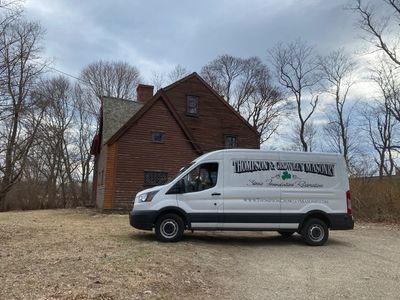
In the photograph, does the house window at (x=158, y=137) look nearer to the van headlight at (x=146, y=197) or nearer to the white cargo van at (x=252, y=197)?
the white cargo van at (x=252, y=197)

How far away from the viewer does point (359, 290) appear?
810cm

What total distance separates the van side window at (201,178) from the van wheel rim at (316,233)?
3.15 meters

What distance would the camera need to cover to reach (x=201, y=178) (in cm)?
1280

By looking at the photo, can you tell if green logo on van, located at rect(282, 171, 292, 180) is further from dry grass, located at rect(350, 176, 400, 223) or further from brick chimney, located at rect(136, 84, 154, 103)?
brick chimney, located at rect(136, 84, 154, 103)

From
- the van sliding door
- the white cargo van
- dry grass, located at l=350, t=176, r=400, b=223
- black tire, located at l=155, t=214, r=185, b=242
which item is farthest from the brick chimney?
black tire, located at l=155, t=214, r=185, b=242

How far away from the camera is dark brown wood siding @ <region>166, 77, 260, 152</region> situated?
34781mm

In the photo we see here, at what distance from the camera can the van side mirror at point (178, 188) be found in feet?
41.2

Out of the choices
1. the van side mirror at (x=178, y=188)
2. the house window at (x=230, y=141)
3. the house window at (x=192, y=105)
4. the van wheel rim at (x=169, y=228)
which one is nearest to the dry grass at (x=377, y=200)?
the van side mirror at (x=178, y=188)

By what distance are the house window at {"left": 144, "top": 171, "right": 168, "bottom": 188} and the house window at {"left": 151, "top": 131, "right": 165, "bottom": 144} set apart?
2.02 m

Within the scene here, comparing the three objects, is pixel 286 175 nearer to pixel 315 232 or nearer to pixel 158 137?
Result: pixel 315 232

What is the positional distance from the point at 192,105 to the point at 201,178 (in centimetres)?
2299

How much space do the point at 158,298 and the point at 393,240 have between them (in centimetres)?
1106

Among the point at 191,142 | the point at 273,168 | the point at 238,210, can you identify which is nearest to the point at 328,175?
the point at 273,168

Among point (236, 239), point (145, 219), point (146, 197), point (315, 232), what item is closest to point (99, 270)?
point (145, 219)
